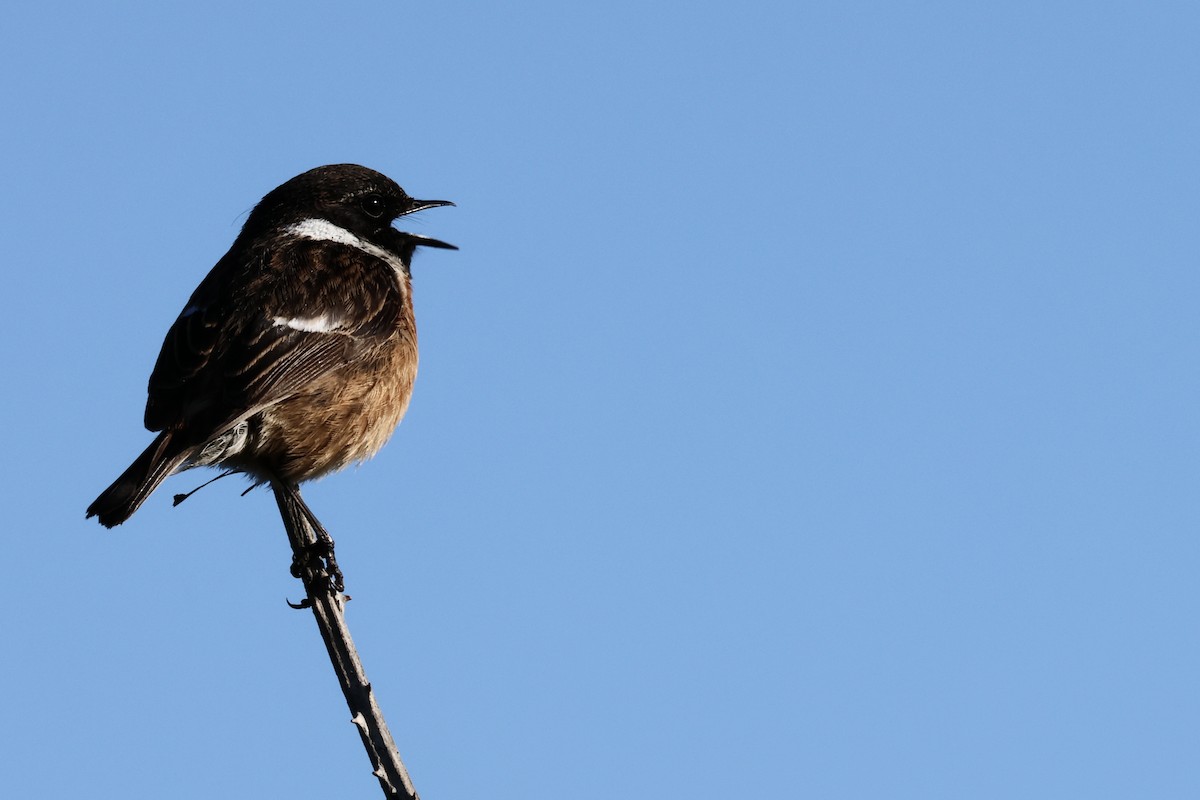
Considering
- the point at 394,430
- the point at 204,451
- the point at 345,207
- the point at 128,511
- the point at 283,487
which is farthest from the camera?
the point at 345,207

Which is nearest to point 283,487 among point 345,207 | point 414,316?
point 414,316

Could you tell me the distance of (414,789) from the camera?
4605 millimetres

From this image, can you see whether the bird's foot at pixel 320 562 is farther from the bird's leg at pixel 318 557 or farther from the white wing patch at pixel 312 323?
the white wing patch at pixel 312 323

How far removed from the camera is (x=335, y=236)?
27.2 ft

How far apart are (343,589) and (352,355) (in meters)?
1.66

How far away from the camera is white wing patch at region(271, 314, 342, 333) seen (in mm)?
7062

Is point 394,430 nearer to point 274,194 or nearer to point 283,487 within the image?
point 283,487

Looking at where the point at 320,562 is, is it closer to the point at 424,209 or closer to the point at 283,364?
the point at 283,364

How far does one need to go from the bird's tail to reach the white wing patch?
2.89 feet

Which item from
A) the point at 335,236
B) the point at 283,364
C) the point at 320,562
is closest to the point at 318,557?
the point at 320,562

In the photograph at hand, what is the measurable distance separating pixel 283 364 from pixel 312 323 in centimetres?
43

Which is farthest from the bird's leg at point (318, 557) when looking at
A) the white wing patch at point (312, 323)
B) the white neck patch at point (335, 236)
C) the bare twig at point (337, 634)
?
the white neck patch at point (335, 236)

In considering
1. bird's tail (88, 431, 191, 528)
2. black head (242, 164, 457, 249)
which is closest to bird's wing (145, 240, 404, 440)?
bird's tail (88, 431, 191, 528)

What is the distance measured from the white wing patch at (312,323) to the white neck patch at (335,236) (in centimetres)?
87
